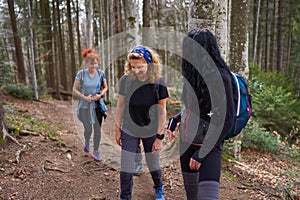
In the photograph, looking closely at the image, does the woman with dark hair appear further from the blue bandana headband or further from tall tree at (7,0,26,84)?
tall tree at (7,0,26,84)

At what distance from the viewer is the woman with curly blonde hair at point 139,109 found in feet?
10.5

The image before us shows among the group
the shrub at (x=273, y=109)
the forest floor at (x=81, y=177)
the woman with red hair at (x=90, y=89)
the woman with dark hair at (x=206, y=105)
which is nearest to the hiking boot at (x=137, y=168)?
the forest floor at (x=81, y=177)

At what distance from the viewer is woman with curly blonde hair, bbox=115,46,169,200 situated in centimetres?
321

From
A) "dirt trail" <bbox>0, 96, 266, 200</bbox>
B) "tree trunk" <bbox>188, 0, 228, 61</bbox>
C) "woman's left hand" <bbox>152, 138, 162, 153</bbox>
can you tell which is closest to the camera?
"woman's left hand" <bbox>152, 138, 162, 153</bbox>

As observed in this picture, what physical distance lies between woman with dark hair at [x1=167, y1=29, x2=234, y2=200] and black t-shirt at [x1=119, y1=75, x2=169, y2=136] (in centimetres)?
82

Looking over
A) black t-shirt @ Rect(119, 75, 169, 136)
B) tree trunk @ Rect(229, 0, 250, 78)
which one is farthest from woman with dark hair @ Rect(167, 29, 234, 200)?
tree trunk @ Rect(229, 0, 250, 78)

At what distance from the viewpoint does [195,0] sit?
13.2 feet

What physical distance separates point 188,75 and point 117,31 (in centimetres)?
1449

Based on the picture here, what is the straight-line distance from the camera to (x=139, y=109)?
3.36m

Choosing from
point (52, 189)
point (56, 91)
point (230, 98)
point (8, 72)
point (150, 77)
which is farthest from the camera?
point (56, 91)

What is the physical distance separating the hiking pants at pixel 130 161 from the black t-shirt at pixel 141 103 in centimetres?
11

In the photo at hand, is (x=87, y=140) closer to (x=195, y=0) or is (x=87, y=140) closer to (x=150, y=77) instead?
(x=150, y=77)

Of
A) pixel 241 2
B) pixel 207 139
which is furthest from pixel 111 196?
pixel 241 2

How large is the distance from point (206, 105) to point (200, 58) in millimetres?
402
